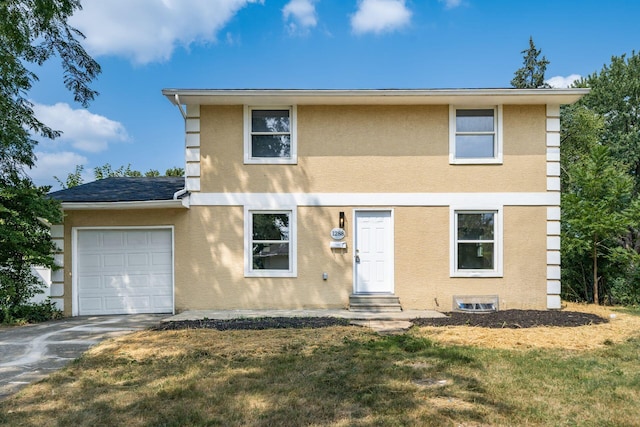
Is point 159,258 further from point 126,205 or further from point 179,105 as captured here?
point 179,105

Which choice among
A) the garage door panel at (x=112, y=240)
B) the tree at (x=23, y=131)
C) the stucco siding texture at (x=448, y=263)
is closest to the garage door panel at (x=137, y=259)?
the garage door panel at (x=112, y=240)

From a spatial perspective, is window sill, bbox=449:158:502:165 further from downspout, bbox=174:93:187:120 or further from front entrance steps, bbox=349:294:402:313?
downspout, bbox=174:93:187:120

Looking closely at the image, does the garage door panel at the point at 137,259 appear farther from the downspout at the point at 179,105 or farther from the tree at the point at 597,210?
the tree at the point at 597,210

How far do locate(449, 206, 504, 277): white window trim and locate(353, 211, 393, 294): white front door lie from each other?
4.48 ft

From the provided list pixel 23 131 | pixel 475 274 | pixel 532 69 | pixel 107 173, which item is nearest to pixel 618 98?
pixel 532 69

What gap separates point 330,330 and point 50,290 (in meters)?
6.39

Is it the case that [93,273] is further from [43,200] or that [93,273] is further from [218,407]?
[218,407]

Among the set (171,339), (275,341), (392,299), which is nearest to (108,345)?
(171,339)

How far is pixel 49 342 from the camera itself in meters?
6.27

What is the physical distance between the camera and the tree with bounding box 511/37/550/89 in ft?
94.3

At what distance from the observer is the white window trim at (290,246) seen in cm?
895

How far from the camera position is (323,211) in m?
9.01

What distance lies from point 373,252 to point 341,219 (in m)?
1.05

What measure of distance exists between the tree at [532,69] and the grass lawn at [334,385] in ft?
91.3
